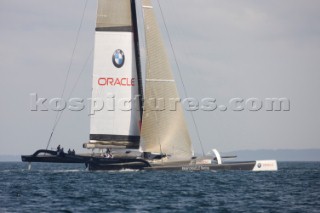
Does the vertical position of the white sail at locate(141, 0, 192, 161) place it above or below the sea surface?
above

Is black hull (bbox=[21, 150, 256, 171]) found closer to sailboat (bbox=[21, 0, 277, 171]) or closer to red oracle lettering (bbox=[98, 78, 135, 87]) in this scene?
sailboat (bbox=[21, 0, 277, 171])

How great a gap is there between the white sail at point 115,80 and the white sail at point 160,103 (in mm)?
2174

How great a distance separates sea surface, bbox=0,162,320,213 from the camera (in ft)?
113

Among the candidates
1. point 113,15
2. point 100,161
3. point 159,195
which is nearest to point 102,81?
point 113,15

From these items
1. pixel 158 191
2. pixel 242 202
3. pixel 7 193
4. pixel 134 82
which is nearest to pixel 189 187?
pixel 158 191

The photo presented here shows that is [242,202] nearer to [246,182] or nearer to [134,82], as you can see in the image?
[246,182]

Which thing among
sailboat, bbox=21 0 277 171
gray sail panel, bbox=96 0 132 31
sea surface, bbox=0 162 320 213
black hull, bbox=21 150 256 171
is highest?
gray sail panel, bbox=96 0 132 31

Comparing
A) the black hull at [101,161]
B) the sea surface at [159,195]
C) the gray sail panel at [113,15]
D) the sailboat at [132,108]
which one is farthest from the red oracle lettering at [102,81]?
the sea surface at [159,195]

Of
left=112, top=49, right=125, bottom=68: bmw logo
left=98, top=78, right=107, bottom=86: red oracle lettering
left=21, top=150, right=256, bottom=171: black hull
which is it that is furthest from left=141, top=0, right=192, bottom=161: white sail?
left=98, top=78, right=107, bottom=86: red oracle lettering

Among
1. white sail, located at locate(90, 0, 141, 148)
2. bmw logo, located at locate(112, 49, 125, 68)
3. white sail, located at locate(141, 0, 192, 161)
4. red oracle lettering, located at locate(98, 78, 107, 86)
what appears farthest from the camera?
bmw logo, located at locate(112, 49, 125, 68)

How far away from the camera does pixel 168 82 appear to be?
57562 mm

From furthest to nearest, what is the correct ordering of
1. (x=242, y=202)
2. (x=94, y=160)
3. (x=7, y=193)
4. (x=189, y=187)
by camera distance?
(x=94, y=160), (x=189, y=187), (x=7, y=193), (x=242, y=202)

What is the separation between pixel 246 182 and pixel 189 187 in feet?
21.8

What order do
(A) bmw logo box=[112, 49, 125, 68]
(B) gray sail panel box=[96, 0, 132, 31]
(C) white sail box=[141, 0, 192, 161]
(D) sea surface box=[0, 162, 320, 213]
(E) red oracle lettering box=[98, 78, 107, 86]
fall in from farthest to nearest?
(A) bmw logo box=[112, 49, 125, 68], (E) red oracle lettering box=[98, 78, 107, 86], (B) gray sail panel box=[96, 0, 132, 31], (C) white sail box=[141, 0, 192, 161], (D) sea surface box=[0, 162, 320, 213]
